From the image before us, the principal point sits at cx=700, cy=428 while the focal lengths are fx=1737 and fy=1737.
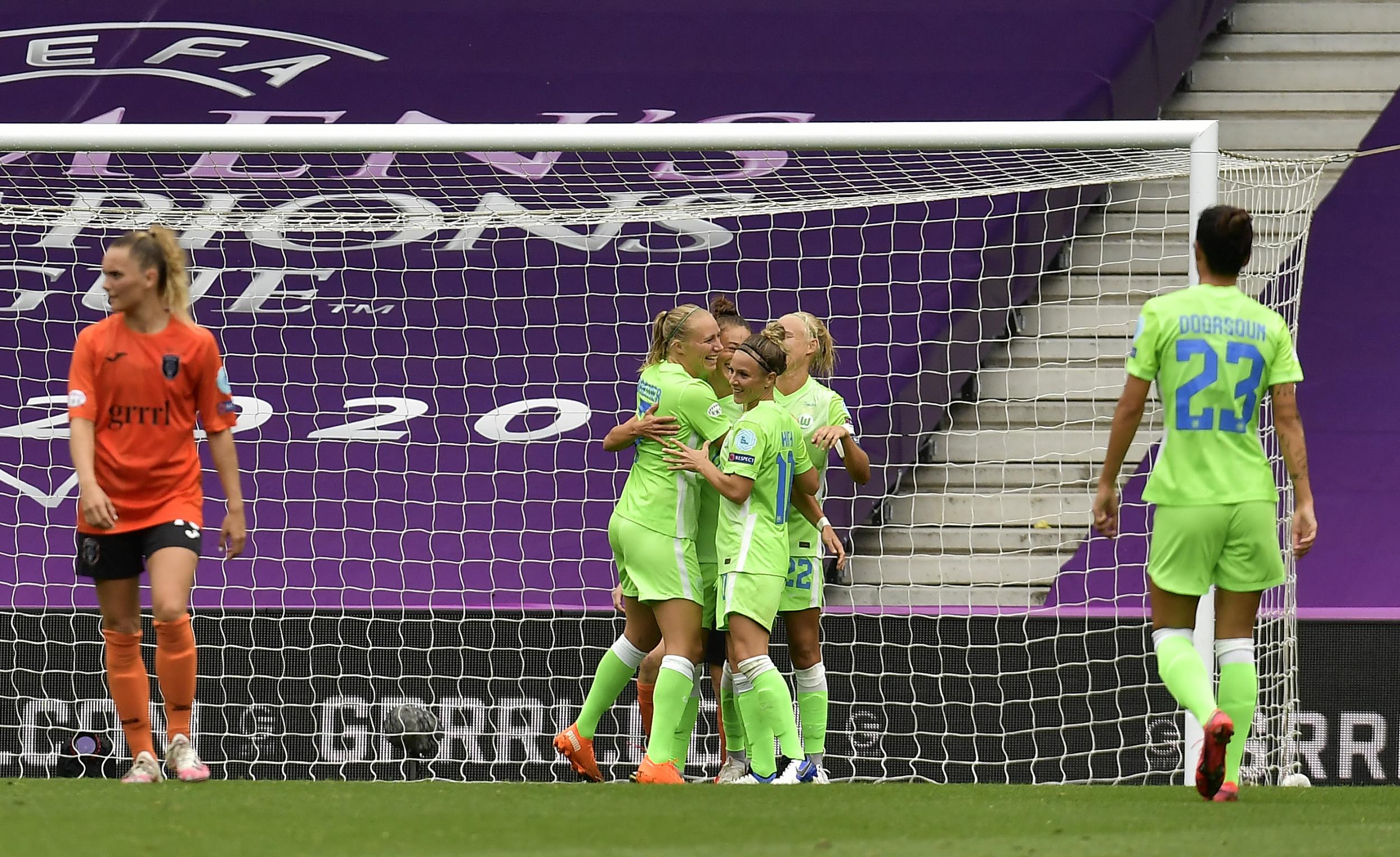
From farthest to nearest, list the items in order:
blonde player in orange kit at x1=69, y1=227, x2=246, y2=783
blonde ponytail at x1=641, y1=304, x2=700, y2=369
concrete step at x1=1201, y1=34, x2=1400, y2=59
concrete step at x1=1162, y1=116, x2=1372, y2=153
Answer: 1. concrete step at x1=1201, y1=34, x2=1400, y2=59
2. concrete step at x1=1162, y1=116, x2=1372, y2=153
3. blonde ponytail at x1=641, y1=304, x2=700, y2=369
4. blonde player in orange kit at x1=69, y1=227, x2=246, y2=783

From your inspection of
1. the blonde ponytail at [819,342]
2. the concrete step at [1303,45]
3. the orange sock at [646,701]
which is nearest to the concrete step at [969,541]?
the orange sock at [646,701]

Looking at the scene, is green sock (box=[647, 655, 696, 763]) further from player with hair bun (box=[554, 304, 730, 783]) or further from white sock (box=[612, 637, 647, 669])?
white sock (box=[612, 637, 647, 669])

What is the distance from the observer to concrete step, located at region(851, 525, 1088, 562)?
874cm

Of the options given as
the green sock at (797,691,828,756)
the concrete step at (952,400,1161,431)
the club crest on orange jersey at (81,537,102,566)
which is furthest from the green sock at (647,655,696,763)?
the concrete step at (952,400,1161,431)

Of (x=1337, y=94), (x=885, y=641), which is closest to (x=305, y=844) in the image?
(x=885, y=641)

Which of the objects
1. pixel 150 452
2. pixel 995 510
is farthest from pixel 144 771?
pixel 995 510

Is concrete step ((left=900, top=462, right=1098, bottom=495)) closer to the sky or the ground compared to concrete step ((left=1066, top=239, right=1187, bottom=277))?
closer to the ground

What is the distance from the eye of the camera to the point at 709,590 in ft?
19.7

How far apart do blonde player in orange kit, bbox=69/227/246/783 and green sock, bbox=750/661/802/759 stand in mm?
1673

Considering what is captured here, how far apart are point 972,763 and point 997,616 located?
24.4 inches

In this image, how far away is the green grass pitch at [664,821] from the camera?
3.48 meters

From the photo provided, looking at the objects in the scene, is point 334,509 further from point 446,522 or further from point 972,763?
point 972,763

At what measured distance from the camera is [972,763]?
7.22 metres

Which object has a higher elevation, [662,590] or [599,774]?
[662,590]
